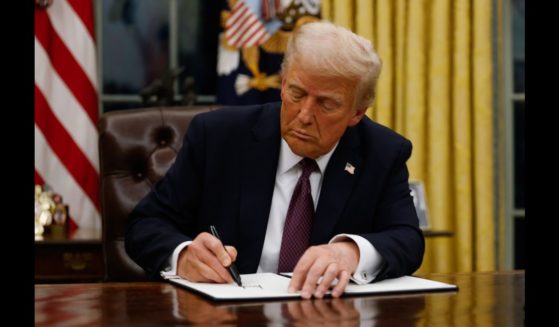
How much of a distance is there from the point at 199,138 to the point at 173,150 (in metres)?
0.54

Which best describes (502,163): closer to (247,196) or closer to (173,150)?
(173,150)

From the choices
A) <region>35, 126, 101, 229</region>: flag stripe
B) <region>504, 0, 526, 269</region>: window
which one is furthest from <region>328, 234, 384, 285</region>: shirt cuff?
<region>504, 0, 526, 269</region>: window

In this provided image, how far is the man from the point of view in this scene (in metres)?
2.18

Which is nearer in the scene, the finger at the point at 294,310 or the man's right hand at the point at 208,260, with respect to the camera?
the finger at the point at 294,310

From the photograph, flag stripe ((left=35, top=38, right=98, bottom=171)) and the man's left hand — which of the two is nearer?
the man's left hand

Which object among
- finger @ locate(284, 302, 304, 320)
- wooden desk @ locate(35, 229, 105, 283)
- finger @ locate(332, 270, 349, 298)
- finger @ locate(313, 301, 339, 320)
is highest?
finger @ locate(332, 270, 349, 298)

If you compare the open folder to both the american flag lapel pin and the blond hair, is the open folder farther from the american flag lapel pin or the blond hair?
the blond hair

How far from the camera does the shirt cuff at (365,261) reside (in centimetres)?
191

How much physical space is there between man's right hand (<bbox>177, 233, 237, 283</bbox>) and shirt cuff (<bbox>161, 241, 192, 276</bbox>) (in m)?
0.09

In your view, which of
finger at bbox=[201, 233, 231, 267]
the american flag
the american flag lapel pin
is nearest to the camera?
finger at bbox=[201, 233, 231, 267]

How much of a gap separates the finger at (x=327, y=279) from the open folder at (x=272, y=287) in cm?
4

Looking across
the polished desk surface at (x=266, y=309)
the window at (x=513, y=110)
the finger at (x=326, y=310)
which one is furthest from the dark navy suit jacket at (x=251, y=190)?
the window at (x=513, y=110)

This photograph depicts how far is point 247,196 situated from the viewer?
233cm

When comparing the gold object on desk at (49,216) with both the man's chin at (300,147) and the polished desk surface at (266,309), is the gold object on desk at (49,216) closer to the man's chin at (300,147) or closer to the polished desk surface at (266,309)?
the man's chin at (300,147)
